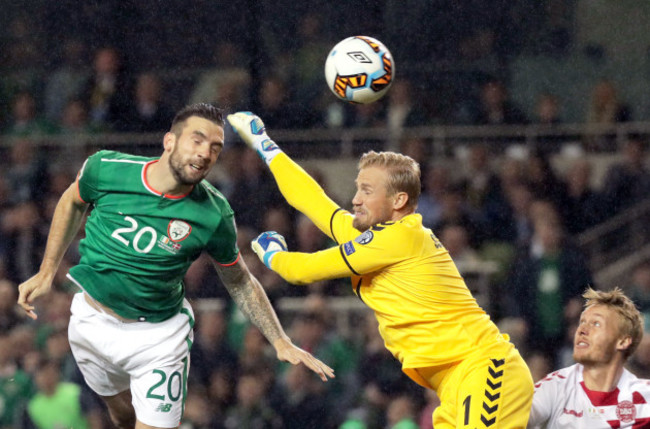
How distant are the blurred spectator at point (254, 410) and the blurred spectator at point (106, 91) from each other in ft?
11.1

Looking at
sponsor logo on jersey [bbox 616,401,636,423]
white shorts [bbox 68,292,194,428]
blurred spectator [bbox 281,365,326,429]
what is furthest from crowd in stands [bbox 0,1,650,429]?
white shorts [bbox 68,292,194,428]

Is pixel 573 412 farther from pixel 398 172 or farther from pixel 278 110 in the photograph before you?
pixel 278 110

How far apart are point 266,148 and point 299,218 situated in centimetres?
396

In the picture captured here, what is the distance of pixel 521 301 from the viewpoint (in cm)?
780

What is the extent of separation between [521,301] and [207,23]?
215 inches

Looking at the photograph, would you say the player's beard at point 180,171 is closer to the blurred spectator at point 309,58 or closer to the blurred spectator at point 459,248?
the blurred spectator at point 459,248

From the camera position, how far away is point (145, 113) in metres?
9.48

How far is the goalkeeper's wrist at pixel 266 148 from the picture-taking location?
15.4 feet

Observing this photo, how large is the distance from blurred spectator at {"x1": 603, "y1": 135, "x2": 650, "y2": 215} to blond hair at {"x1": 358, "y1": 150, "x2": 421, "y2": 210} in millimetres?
4669

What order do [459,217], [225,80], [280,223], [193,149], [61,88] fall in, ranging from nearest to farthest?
[193,149]
[280,223]
[459,217]
[61,88]
[225,80]

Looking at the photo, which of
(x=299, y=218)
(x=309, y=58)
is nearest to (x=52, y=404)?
(x=299, y=218)

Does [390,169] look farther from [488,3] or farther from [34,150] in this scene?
[488,3]

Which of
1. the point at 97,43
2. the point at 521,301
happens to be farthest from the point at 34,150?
the point at 521,301

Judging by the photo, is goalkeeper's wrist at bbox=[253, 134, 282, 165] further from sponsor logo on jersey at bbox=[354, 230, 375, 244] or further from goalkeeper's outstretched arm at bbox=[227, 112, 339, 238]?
sponsor logo on jersey at bbox=[354, 230, 375, 244]
